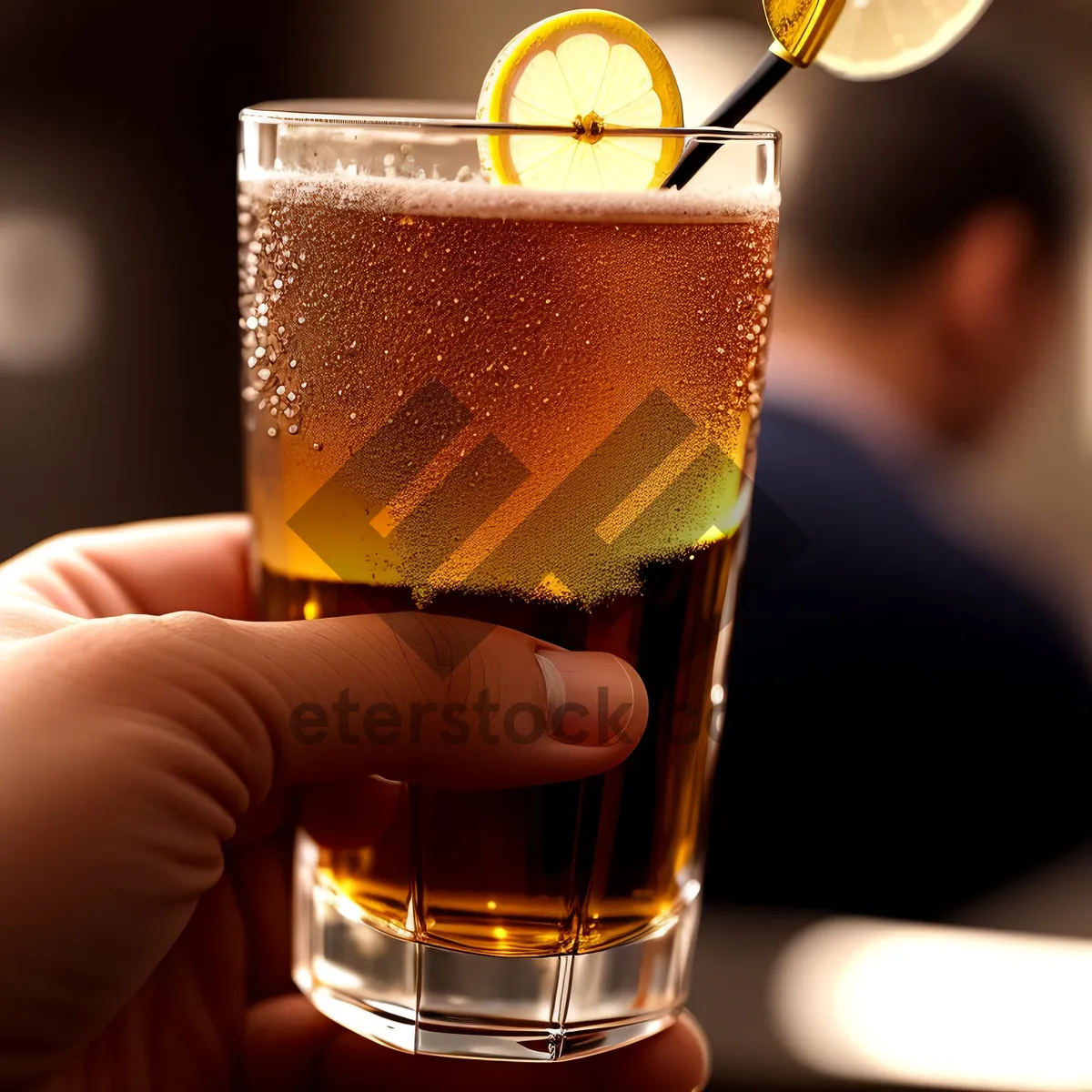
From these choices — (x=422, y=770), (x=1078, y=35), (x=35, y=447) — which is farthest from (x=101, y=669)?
(x=1078, y=35)

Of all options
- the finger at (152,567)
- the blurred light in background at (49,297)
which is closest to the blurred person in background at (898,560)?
the finger at (152,567)

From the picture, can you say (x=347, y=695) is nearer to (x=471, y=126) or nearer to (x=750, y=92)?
(x=471, y=126)

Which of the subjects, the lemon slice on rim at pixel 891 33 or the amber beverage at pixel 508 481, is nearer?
the amber beverage at pixel 508 481

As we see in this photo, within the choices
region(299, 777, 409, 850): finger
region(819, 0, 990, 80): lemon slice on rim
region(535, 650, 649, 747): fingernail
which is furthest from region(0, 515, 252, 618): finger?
region(819, 0, 990, 80): lemon slice on rim

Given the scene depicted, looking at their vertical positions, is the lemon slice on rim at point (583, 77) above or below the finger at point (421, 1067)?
Answer: above

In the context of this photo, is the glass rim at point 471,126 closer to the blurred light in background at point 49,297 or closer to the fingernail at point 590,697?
the fingernail at point 590,697

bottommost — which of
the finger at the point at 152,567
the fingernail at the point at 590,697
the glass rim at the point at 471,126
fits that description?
the finger at the point at 152,567

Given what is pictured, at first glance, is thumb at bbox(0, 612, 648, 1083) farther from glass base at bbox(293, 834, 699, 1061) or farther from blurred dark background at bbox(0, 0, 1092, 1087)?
blurred dark background at bbox(0, 0, 1092, 1087)
